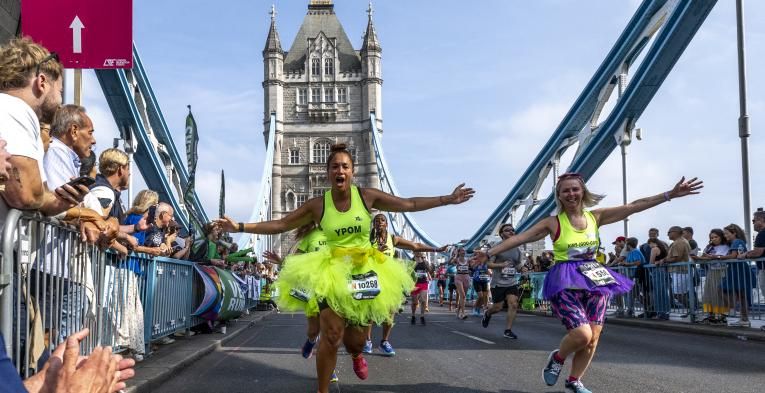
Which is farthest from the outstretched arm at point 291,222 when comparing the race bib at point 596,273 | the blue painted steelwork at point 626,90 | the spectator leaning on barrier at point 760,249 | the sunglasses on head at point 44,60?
the blue painted steelwork at point 626,90

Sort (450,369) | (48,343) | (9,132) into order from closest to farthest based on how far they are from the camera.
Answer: (9,132)
(48,343)
(450,369)

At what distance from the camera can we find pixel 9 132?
322 cm

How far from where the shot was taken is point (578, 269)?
583 cm

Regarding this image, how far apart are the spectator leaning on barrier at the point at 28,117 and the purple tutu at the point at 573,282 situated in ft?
11.1

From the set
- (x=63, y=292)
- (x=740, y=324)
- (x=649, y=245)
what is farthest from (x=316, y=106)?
(x=63, y=292)

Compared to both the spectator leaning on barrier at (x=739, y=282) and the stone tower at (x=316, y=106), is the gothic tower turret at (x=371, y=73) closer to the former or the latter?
the stone tower at (x=316, y=106)

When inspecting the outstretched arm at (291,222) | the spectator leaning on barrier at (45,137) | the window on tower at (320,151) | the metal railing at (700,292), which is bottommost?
the metal railing at (700,292)

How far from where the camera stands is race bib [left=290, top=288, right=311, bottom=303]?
5.50 m

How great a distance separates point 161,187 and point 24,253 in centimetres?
3281

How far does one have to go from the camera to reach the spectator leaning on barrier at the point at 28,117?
324 centimetres

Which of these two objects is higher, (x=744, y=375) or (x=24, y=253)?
(x=24, y=253)

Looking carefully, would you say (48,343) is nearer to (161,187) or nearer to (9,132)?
(9,132)

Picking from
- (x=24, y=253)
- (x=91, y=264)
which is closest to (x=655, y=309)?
(x=91, y=264)

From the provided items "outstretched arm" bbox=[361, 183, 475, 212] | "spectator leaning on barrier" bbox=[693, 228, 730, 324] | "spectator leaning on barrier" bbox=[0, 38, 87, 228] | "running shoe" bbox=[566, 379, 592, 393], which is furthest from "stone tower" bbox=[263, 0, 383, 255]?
"spectator leaning on barrier" bbox=[0, 38, 87, 228]
